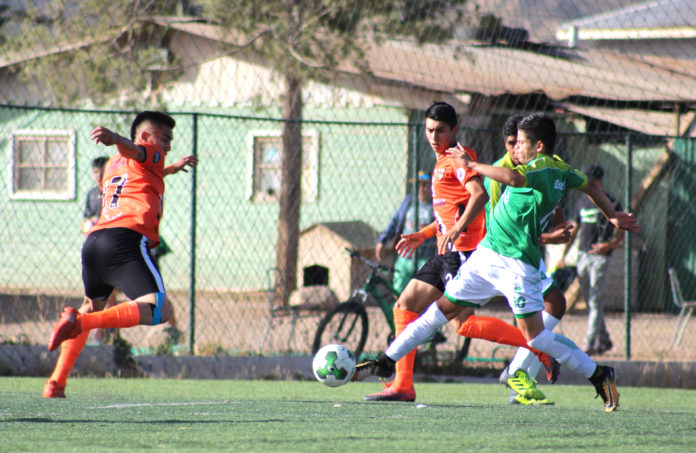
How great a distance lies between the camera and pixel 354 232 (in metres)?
19.9

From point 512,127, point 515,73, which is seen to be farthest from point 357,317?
point 515,73

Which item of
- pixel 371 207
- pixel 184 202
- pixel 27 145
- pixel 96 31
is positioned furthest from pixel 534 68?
pixel 27 145

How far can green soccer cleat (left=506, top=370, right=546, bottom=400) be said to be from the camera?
7645 mm

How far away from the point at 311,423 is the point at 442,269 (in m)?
2.01

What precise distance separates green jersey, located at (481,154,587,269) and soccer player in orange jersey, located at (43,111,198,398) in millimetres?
2255

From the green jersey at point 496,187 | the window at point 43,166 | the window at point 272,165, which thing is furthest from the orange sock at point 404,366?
the window at point 43,166

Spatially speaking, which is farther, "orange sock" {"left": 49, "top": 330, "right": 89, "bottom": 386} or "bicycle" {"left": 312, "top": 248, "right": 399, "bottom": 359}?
"bicycle" {"left": 312, "top": 248, "right": 399, "bottom": 359}

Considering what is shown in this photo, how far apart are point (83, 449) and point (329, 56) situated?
1192 cm

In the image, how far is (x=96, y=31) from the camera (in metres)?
16.0

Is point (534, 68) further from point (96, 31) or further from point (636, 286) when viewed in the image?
point (96, 31)

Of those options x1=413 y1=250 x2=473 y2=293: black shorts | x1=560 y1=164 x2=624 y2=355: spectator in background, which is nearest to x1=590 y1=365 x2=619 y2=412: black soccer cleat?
x1=413 y1=250 x2=473 y2=293: black shorts

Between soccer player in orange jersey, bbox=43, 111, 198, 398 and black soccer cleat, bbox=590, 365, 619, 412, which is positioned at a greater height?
soccer player in orange jersey, bbox=43, 111, 198, 398

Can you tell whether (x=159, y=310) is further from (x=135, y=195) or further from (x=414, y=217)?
(x=414, y=217)

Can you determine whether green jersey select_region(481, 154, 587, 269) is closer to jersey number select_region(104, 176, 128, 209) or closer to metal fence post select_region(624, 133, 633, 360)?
jersey number select_region(104, 176, 128, 209)
